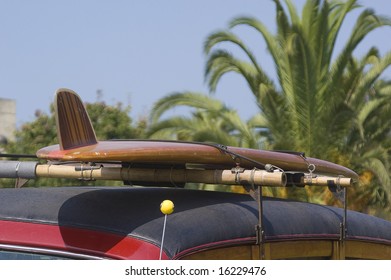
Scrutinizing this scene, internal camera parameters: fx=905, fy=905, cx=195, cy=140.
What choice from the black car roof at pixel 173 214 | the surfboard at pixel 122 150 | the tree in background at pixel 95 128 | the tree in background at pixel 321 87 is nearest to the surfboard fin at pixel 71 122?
the surfboard at pixel 122 150

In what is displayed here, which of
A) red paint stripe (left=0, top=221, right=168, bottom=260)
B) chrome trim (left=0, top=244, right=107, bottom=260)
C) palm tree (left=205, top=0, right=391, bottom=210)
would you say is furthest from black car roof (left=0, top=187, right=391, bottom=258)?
palm tree (left=205, top=0, right=391, bottom=210)

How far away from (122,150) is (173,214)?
1.07ft

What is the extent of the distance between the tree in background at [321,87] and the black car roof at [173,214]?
9.03 m

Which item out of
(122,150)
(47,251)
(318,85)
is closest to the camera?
(47,251)

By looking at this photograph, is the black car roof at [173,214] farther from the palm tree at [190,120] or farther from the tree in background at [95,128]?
the tree in background at [95,128]

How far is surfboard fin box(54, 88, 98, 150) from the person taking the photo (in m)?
3.62

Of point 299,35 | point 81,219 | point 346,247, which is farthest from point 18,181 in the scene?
point 299,35

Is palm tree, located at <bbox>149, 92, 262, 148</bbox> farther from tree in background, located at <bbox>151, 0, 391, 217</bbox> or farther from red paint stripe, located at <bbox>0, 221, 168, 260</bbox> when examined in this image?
red paint stripe, located at <bbox>0, 221, 168, 260</bbox>

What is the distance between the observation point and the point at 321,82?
13.6 meters

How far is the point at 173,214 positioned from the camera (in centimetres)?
359

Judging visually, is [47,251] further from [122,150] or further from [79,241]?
[122,150]

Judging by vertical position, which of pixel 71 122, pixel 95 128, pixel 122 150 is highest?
pixel 95 128

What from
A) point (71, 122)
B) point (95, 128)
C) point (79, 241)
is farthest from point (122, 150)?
point (95, 128)

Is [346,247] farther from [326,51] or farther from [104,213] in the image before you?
[326,51]
